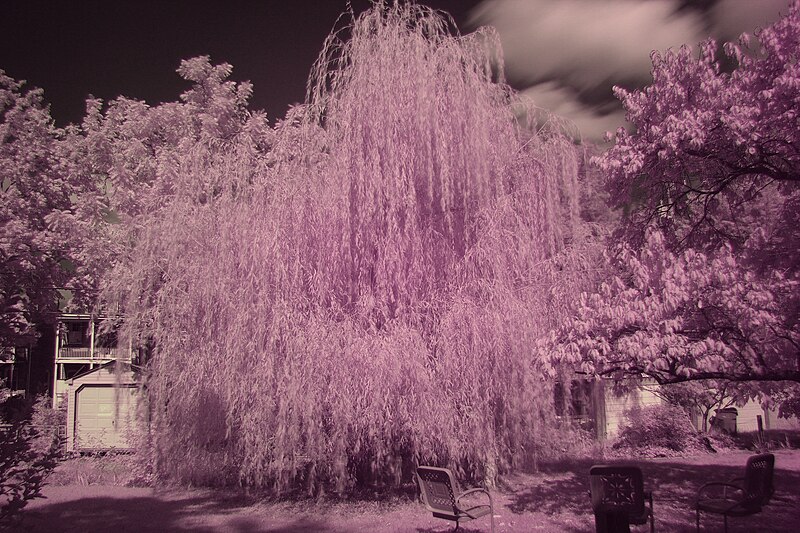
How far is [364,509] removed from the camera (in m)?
9.98

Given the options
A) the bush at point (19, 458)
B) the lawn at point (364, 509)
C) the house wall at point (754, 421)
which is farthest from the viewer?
the house wall at point (754, 421)

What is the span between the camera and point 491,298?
9203 mm

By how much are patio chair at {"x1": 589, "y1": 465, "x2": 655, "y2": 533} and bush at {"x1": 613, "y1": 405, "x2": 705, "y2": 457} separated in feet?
34.8

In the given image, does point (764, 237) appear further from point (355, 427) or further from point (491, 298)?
point (355, 427)

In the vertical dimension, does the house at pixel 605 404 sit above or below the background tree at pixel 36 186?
below

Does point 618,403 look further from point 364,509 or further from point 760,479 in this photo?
point 760,479

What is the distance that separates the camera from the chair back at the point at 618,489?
591 cm

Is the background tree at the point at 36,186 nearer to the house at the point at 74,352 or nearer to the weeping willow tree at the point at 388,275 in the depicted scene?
the weeping willow tree at the point at 388,275

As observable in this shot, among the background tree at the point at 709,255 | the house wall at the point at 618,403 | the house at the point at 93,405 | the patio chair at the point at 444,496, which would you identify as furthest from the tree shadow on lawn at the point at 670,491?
the house at the point at 93,405

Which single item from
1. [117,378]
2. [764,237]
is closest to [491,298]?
[764,237]

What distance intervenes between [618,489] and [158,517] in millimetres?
7367

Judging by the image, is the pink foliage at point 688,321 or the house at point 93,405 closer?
the pink foliage at point 688,321

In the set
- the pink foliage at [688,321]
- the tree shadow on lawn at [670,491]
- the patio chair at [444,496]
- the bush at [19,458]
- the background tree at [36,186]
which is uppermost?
the background tree at [36,186]

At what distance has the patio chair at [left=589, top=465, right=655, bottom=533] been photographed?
5.93 metres
